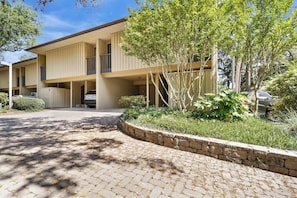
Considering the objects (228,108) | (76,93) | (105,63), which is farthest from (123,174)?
(76,93)

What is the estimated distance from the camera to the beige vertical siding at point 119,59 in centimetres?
1005

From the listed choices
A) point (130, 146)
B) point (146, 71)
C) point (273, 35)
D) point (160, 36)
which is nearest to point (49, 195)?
point (130, 146)

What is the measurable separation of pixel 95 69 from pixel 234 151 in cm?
1073

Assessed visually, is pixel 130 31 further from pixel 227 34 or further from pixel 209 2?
pixel 227 34

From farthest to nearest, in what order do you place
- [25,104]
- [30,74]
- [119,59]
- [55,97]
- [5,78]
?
1. [5,78]
2. [30,74]
3. [55,97]
4. [25,104]
5. [119,59]

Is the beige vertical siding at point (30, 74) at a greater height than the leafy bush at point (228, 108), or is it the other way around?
the beige vertical siding at point (30, 74)

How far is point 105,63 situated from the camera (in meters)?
11.4

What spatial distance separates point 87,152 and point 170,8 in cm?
436

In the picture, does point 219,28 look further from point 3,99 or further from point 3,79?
point 3,79

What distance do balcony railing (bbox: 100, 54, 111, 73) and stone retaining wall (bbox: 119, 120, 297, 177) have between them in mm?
8139

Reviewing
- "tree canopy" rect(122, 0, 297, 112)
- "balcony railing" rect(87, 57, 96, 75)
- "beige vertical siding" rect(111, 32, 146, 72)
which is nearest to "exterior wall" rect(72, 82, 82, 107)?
"balcony railing" rect(87, 57, 96, 75)

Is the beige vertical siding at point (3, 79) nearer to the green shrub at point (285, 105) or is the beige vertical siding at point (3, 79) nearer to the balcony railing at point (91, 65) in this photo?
the balcony railing at point (91, 65)

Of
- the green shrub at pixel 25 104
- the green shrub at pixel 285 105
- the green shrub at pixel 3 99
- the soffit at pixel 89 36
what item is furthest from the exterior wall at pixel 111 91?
the green shrub at pixel 285 105

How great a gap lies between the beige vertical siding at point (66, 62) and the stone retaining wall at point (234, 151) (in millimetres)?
10335
